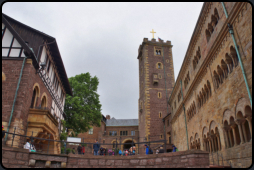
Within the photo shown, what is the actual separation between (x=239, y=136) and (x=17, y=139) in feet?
43.1

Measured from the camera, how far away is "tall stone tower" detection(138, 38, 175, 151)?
130 ft

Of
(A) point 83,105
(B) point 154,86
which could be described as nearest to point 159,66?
(B) point 154,86

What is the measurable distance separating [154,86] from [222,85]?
98.1ft

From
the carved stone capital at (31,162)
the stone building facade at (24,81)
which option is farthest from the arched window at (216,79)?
the carved stone capital at (31,162)

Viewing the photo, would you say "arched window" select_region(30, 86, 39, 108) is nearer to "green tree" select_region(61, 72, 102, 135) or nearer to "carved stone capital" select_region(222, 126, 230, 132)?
"green tree" select_region(61, 72, 102, 135)

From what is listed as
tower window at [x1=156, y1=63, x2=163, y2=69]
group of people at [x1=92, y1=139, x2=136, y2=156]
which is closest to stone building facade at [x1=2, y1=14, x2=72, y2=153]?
group of people at [x1=92, y1=139, x2=136, y2=156]

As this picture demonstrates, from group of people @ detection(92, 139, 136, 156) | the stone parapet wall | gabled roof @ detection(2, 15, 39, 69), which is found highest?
gabled roof @ detection(2, 15, 39, 69)

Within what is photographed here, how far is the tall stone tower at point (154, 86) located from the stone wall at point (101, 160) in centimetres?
2548

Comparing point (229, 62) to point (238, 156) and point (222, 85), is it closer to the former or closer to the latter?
point (222, 85)

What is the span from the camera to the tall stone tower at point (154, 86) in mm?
39656

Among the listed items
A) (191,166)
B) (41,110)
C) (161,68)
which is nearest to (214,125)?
(191,166)

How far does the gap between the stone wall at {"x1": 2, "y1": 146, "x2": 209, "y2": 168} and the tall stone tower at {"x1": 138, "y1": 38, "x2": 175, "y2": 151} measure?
25.5m

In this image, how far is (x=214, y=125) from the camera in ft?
46.6

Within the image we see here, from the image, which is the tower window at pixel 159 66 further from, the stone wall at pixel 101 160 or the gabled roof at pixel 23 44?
the stone wall at pixel 101 160
